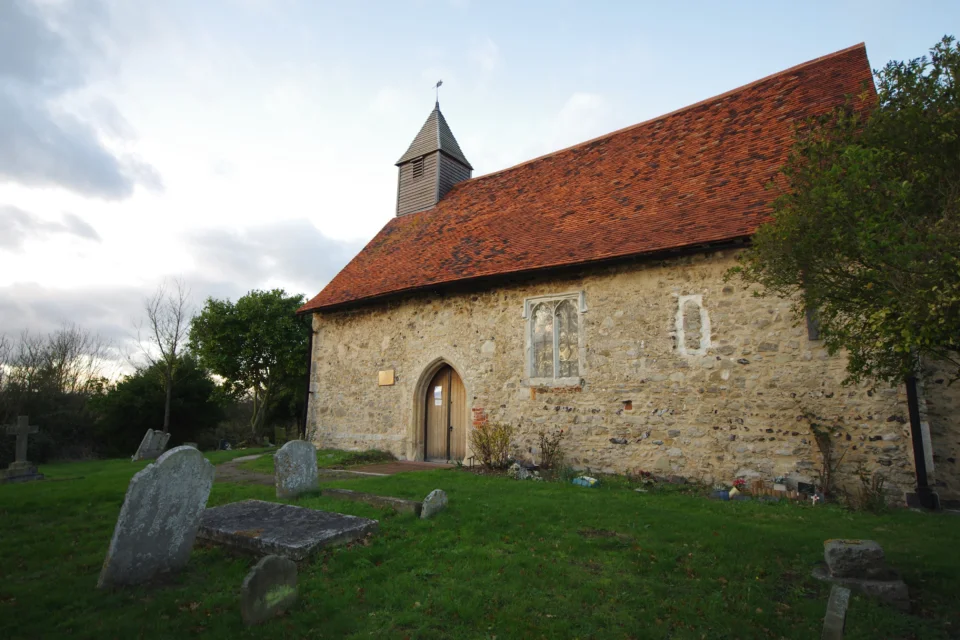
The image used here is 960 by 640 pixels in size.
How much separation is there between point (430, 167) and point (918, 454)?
14.4 m

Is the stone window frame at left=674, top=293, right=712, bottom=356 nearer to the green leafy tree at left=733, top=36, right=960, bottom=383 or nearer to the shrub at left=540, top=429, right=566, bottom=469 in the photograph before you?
the shrub at left=540, top=429, right=566, bottom=469

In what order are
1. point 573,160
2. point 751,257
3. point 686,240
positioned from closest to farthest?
point 751,257 < point 686,240 < point 573,160

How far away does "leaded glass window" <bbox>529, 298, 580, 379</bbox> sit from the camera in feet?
33.6

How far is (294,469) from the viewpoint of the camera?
7.36m

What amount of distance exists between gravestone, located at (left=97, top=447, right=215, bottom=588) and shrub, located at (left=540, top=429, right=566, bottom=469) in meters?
6.41

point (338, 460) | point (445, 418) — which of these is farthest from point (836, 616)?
point (338, 460)

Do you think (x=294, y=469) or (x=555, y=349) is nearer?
(x=294, y=469)

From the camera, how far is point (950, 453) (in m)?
7.54

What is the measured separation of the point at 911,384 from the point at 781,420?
171cm

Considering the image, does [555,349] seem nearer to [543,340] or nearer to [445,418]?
[543,340]

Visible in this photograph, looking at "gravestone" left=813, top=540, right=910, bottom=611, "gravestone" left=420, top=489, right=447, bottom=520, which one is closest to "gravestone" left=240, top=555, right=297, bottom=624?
"gravestone" left=420, top=489, right=447, bottom=520

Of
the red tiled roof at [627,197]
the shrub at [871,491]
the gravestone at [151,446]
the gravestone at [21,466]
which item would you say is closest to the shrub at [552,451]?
the red tiled roof at [627,197]

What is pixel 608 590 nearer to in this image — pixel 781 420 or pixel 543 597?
pixel 543 597

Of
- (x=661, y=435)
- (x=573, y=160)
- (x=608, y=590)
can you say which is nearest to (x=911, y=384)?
(x=661, y=435)
